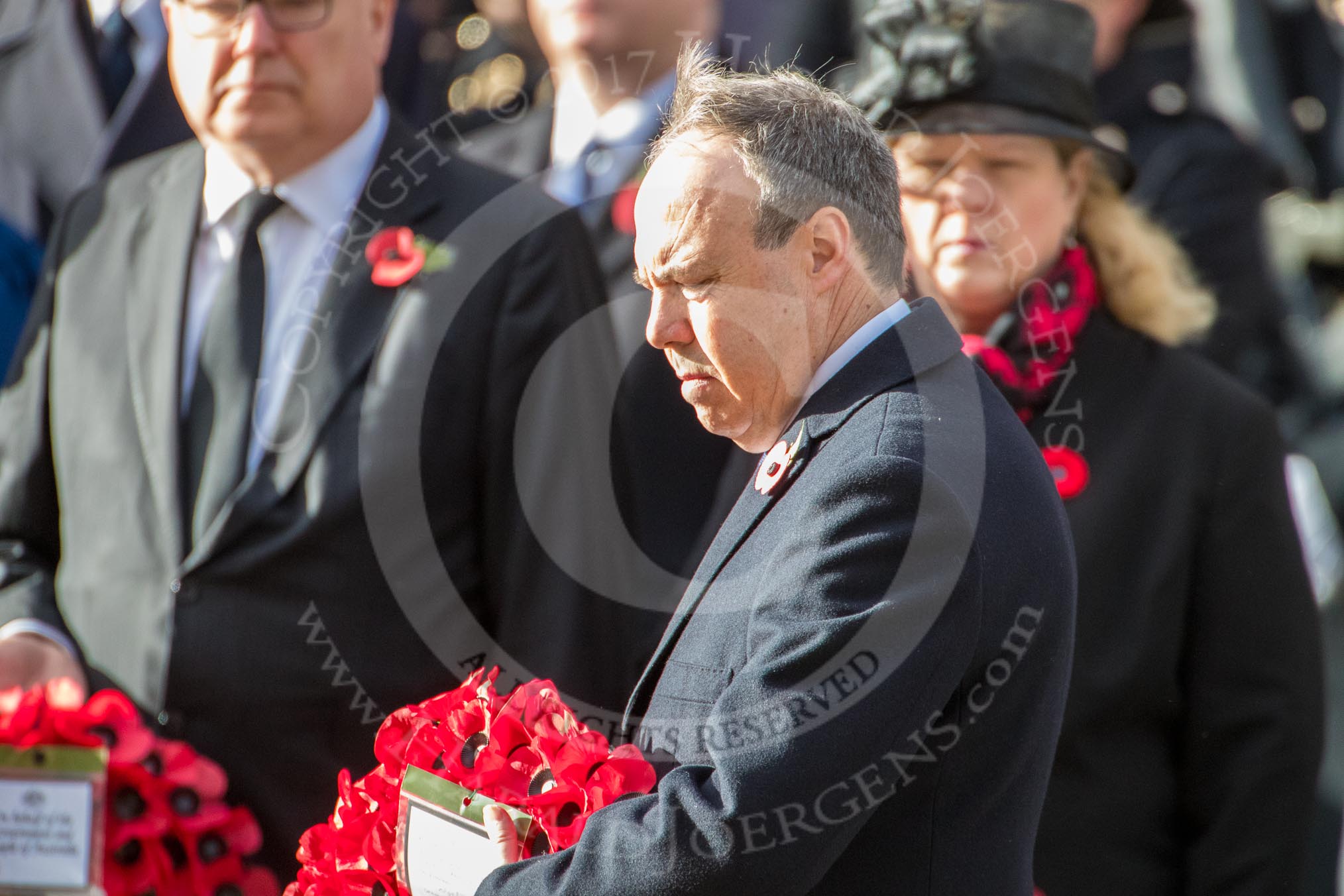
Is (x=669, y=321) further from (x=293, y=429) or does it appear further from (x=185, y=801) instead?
(x=185, y=801)

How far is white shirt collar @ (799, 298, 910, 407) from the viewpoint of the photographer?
75.1 inches

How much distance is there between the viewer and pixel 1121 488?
2.79 m

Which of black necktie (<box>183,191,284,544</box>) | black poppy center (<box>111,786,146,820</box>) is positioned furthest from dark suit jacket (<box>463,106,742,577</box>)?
black poppy center (<box>111,786,146,820</box>)

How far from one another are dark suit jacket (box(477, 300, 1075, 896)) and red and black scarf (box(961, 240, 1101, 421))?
0.92 m

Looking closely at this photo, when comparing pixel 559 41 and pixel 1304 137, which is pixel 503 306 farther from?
pixel 1304 137

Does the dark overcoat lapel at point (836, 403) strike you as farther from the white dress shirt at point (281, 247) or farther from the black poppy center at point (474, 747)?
the white dress shirt at point (281, 247)

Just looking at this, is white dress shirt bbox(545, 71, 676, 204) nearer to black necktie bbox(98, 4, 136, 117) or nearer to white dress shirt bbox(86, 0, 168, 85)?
white dress shirt bbox(86, 0, 168, 85)

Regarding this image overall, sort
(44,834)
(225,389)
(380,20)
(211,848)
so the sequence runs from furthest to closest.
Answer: (380,20) → (225,389) → (211,848) → (44,834)

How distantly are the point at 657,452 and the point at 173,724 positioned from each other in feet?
3.28

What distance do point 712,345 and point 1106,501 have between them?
116 centimetres

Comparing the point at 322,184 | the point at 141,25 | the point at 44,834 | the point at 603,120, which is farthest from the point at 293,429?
the point at 141,25

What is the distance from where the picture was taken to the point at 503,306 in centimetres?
284

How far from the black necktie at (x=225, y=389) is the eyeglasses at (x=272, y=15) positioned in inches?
13.6

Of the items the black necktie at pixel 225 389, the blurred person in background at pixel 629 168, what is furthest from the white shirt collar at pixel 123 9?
the black necktie at pixel 225 389
